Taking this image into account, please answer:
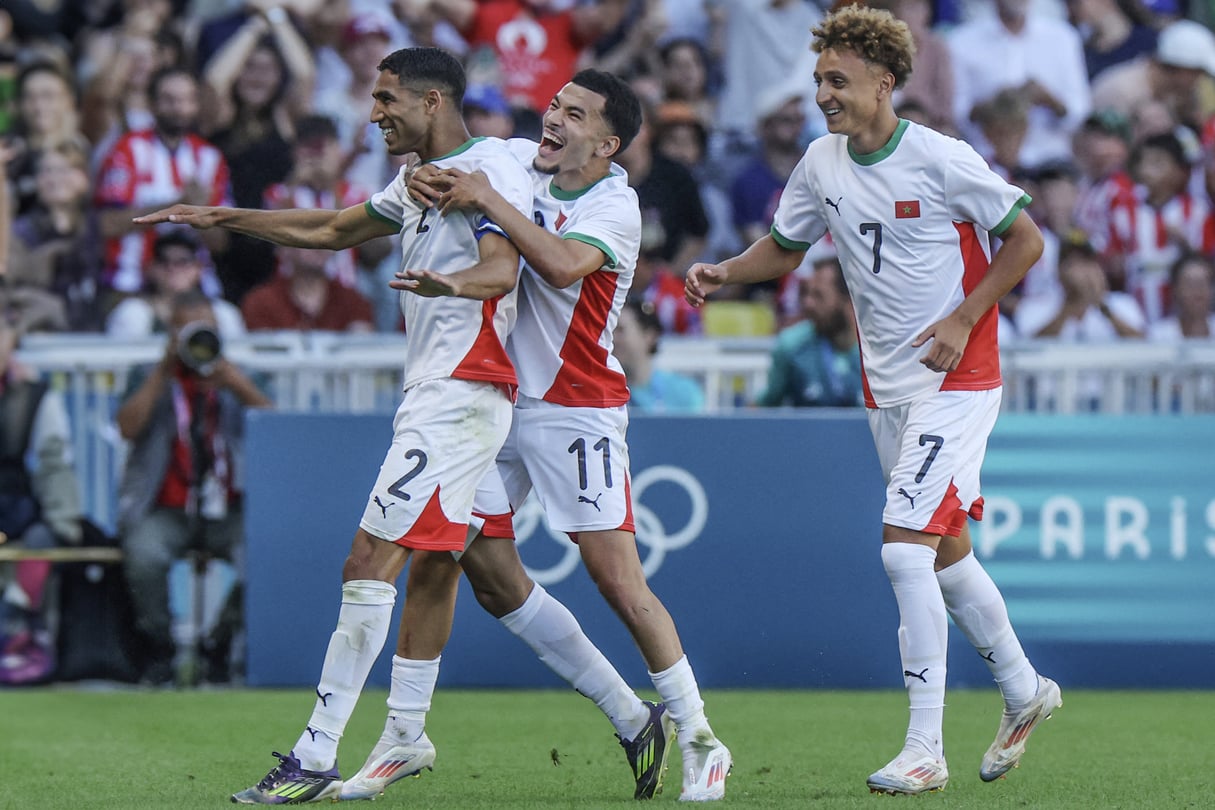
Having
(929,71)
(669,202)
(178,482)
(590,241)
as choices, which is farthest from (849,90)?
(929,71)

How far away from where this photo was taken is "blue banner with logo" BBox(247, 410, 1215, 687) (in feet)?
32.1

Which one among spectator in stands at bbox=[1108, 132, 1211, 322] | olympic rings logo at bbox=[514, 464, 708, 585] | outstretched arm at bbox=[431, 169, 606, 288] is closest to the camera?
outstretched arm at bbox=[431, 169, 606, 288]

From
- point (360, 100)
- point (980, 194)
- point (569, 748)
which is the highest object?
point (360, 100)

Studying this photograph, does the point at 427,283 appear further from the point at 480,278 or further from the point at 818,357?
the point at 818,357

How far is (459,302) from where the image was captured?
6027mm

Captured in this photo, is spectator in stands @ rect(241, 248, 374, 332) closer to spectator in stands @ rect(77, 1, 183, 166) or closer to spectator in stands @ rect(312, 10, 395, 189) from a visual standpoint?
spectator in stands @ rect(312, 10, 395, 189)

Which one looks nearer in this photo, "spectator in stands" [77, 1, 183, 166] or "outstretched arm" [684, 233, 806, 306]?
"outstretched arm" [684, 233, 806, 306]

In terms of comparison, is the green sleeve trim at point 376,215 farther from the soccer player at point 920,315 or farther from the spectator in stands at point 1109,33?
the spectator in stands at point 1109,33

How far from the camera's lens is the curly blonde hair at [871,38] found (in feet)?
21.1

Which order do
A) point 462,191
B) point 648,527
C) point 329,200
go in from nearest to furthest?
point 462,191
point 648,527
point 329,200

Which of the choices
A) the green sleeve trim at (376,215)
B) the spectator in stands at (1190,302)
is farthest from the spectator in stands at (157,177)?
the green sleeve trim at (376,215)

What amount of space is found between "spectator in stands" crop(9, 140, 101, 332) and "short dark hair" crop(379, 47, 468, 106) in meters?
6.37

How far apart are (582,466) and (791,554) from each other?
12.2 ft

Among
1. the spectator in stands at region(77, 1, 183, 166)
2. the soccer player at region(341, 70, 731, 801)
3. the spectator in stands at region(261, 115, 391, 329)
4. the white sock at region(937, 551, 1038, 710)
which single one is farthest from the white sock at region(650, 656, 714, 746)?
the spectator in stands at region(77, 1, 183, 166)
